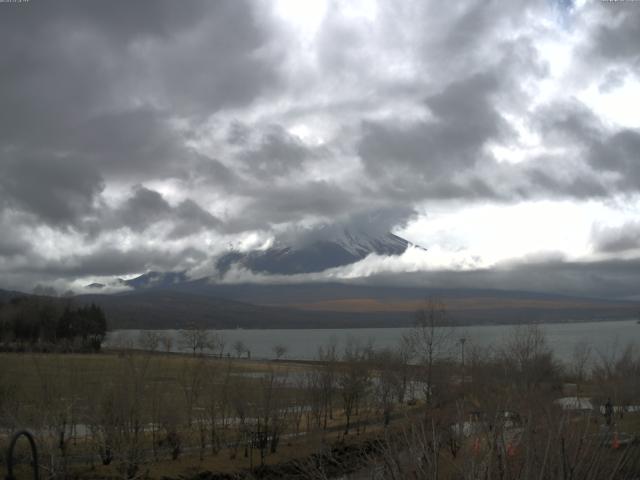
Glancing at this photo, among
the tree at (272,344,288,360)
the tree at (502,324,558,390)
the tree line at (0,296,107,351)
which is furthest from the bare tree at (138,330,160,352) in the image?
the tree at (272,344,288,360)

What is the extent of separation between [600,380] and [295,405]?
28.1 metres

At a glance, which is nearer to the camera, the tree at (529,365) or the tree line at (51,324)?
the tree at (529,365)

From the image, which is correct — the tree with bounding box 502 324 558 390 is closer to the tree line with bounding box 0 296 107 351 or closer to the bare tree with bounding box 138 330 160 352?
the bare tree with bounding box 138 330 160 352

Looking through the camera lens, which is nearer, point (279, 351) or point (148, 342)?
point (148, 342)

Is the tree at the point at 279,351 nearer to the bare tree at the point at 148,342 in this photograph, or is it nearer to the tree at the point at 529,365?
the bare tree at the point at 148,342

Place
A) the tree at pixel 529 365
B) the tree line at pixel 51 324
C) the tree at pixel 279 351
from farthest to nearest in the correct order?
the tree at pixel 279 351 → the tree line at pixel 51 324 → the tree at pixel 529 365

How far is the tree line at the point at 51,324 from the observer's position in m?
136

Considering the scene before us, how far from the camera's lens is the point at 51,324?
470ft

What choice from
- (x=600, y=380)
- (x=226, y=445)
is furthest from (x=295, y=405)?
(x=600, y=380)

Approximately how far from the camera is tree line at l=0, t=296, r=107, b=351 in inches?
5340

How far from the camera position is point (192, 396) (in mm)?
52375

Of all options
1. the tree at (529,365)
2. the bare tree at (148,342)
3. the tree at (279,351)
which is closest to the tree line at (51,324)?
the bare tree at (148,342)

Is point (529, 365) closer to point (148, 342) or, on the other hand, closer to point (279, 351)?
point (148, 342)

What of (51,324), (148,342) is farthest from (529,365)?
(51,324)
